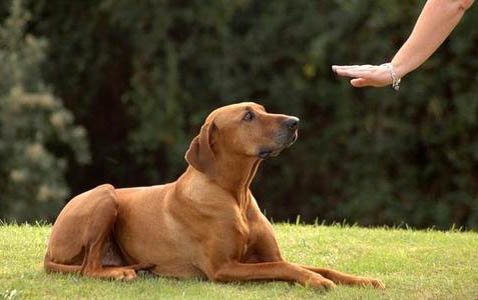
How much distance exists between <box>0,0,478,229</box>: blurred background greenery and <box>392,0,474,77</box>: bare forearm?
7.62 m

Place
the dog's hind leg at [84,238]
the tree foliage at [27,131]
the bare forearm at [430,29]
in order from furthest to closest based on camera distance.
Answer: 1. the tree foliage at [27,131]
2. the dog's hind leg at [84,238]
3. the bare forearm at [430,29]

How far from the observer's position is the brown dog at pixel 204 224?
628 centimetres

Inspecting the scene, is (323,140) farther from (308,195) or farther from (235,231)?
(235,231)

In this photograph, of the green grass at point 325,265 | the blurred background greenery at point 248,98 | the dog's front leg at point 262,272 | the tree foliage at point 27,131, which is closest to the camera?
the green grass at point 325,265

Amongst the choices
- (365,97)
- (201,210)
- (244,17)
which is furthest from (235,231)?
(244,17)

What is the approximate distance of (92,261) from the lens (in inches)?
258

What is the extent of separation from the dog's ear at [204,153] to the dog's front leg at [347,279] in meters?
0.82

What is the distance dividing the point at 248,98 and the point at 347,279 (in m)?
8.62

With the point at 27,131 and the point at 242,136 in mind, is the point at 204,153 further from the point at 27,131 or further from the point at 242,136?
the point at 27,131

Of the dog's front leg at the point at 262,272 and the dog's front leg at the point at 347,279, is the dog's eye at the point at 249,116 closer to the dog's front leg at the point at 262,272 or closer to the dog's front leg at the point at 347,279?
the dog's front leg at the point at 262,272

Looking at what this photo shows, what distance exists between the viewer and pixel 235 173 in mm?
6375

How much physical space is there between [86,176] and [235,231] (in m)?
10.3

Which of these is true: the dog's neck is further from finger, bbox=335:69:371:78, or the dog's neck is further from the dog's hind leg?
finger, bbox=335:69:371:78

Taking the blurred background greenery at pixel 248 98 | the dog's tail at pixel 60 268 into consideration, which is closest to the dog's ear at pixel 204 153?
the dog's tail at pixel 60 268
